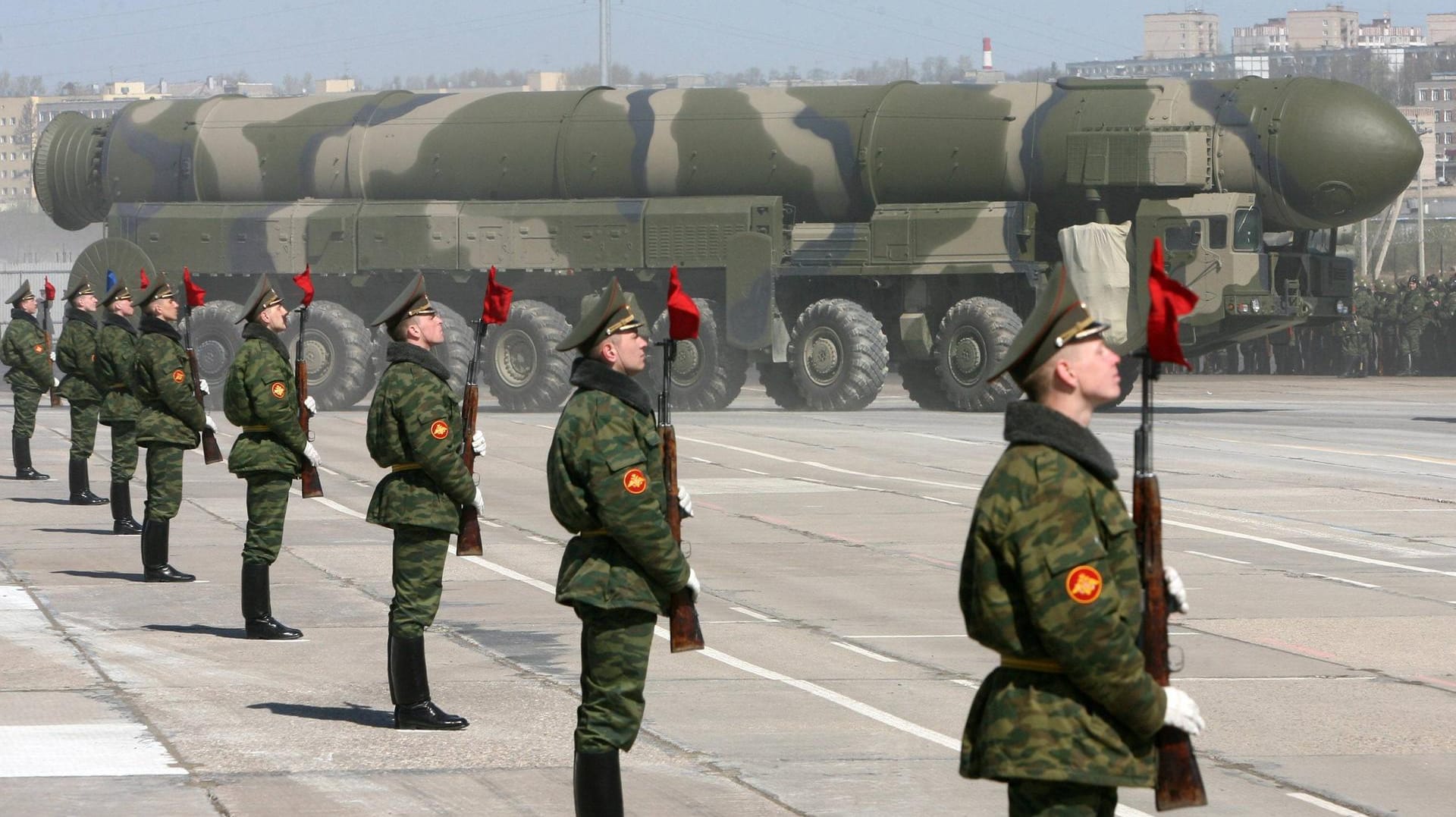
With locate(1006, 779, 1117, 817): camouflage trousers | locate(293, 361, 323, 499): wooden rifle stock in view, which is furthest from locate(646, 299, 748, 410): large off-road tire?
locate(1006, 779, 1117, 817): camouflage trousers

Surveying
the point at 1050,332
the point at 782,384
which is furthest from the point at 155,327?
the point at 782,384

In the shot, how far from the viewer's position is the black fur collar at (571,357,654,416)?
7.19 meters

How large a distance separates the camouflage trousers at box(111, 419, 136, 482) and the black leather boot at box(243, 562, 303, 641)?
4474 millimetres

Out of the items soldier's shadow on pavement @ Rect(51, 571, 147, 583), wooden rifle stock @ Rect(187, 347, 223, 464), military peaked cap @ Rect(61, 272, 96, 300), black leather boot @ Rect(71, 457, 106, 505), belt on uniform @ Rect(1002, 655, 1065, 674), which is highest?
belt on uniform @ Rect(1002, 655, 1065, 674)

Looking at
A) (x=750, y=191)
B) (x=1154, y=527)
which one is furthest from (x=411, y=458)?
(x=750, y=191)

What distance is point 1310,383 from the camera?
133 ft

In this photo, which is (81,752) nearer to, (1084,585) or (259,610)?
(259,610)

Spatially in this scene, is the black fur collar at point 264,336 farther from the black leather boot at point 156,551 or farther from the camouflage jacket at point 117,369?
the camouflage jacket at point 117,369

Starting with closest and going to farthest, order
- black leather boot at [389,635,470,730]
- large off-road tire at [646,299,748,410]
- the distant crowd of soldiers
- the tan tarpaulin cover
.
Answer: black leather boot at [389,635,470,730] → the tan tarpaulin cover → large off-road tire at [646,299,748,410] → the distant crowd of soldiers

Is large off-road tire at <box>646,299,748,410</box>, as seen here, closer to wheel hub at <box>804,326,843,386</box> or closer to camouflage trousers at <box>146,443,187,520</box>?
wheel hub at <box>804,326,843,386</box>

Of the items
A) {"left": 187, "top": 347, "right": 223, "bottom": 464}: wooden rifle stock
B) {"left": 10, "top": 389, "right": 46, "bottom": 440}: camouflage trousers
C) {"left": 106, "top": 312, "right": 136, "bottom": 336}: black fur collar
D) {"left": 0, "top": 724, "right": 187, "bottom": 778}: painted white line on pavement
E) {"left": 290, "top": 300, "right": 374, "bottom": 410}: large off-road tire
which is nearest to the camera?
{"left": 0, "top": 724, "right": 187, "bottom": 778}: painted white line on pavement

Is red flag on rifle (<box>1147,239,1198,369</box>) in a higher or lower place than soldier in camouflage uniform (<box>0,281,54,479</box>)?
higher

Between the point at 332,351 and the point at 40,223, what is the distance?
125m

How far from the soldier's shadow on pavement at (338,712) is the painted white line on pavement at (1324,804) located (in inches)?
148
